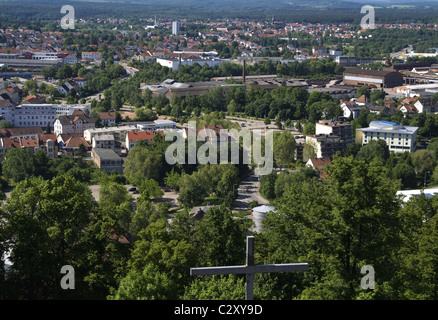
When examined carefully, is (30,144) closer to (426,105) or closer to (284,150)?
(284,150)

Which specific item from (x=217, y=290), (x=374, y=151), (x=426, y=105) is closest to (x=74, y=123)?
(x=374, y=151)

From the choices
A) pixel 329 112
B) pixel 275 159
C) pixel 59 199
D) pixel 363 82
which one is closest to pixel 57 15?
pixel 363 82

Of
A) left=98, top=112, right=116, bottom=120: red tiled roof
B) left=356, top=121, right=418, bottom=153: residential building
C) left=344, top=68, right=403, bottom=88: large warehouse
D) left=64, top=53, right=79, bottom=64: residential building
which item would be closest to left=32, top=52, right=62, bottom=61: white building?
left=64, top=53, right=79, bottom=64: residential building

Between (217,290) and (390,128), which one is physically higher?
(217,290)

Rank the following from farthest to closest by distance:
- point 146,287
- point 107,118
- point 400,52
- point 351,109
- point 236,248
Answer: point 400,52
point 351,109
point 107,118
point 236,248
point 146,287

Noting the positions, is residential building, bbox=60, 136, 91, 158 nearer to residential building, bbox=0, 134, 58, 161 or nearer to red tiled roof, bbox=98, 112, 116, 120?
residential building, bbox=0, 134, 58, 161

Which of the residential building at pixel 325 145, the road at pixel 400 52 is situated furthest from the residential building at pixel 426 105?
the road at pixel 400 52

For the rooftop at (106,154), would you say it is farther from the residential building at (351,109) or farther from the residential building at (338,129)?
the residential building at (351,109)
